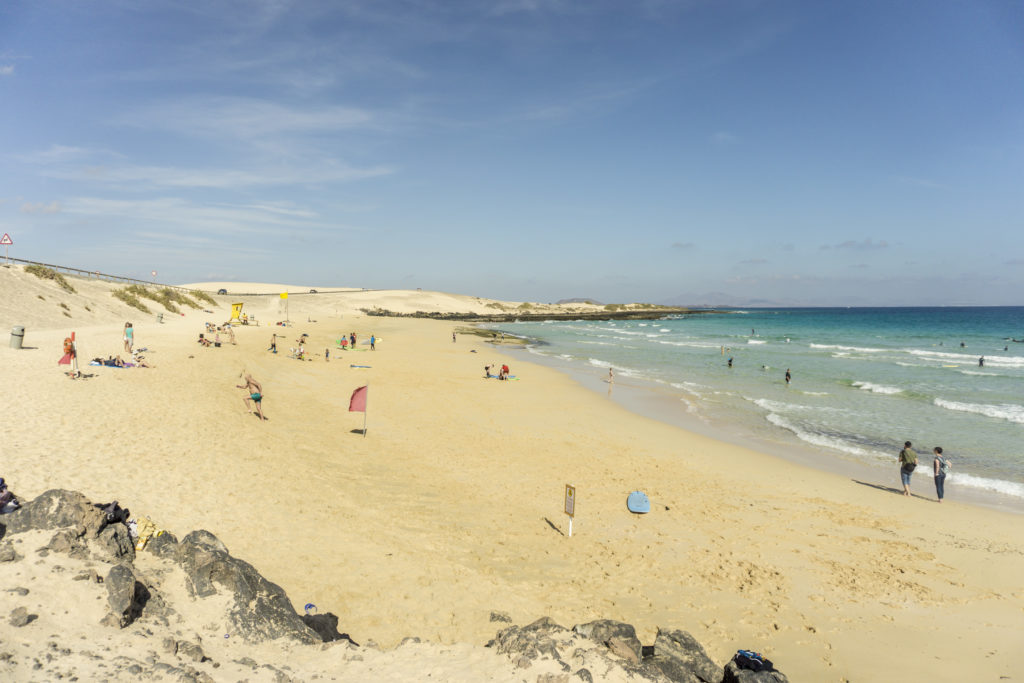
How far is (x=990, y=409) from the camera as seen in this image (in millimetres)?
25719

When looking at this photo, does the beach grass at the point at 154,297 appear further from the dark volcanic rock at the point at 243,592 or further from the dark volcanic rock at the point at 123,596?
the dark volcanic rock at the point at 123,596

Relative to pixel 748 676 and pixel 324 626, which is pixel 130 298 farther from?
pixel 748 676

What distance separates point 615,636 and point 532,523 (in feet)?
15.9

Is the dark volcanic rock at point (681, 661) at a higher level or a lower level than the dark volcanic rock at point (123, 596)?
lower

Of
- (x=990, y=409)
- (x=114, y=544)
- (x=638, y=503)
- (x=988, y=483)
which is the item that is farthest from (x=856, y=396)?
(x=114, y=544)

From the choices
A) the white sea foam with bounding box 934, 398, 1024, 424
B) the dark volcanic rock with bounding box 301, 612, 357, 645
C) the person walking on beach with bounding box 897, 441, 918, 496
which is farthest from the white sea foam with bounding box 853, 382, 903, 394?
the dark volcanic rock with bounding box 301, 612, 357, 645

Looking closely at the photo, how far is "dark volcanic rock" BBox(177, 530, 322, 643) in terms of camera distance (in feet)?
20.5

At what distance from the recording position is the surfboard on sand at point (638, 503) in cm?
1202

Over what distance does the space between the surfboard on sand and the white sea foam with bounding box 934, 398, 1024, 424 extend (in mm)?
22191

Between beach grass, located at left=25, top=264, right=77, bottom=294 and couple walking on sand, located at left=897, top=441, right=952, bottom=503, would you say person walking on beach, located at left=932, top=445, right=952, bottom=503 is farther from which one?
beach grass, located at left=25, top=264, right=77, bottom=294

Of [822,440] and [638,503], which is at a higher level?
[638,503]

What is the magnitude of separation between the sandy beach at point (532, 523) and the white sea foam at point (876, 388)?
17.2m

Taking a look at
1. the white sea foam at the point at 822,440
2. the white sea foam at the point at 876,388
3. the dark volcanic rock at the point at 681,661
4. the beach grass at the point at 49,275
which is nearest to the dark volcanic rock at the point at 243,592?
the dark volcanic rock at the point at 681,661

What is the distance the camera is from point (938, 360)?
4756 centimetres
